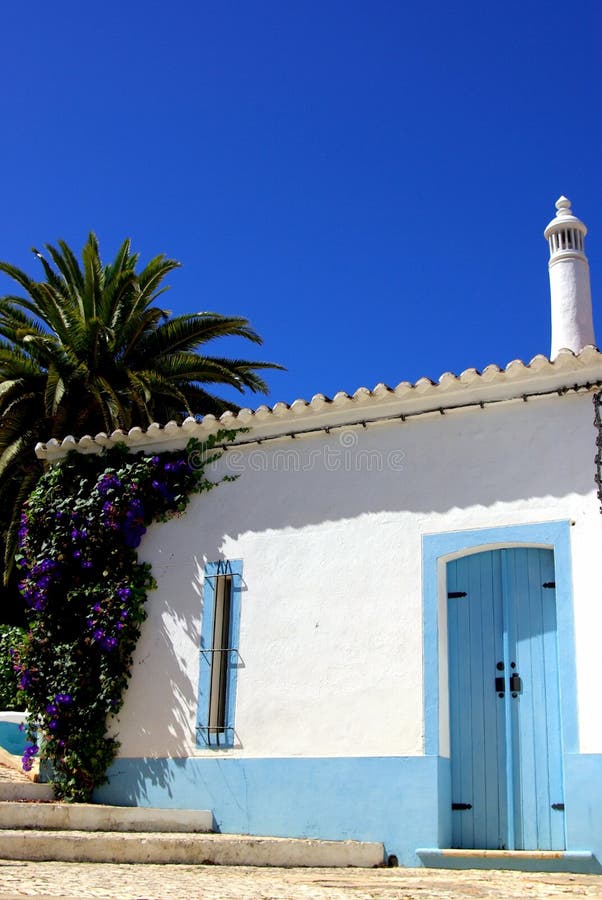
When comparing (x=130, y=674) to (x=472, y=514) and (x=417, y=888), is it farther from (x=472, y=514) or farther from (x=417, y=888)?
(x=417, y=888)

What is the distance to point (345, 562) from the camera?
28.8 ft

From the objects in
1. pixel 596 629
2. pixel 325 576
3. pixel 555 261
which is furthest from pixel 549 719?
pixel 555 261

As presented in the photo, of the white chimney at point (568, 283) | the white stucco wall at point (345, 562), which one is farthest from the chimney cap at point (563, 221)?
the white stucco wall at point (345, 562)

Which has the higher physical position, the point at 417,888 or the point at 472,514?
the point at 472,514

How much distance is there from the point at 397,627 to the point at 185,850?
2.47 metres

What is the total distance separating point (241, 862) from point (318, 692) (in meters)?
1.75

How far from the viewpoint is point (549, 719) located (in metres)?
7.60

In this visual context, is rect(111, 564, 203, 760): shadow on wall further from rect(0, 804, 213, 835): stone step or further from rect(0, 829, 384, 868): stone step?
rect(0, 829, 384, 868): stone step

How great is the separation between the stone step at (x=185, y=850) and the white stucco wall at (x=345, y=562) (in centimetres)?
93

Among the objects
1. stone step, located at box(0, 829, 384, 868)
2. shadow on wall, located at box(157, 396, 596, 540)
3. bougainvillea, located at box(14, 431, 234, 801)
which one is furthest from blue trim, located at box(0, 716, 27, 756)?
stone step, located at box(0, 829, 384, 868)

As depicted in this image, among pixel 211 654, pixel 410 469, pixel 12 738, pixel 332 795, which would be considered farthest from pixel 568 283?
pixel 12 738

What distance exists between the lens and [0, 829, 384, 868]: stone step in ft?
22.4

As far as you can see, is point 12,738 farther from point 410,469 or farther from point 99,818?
point 410,469

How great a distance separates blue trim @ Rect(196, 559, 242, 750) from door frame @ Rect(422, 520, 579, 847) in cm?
193
